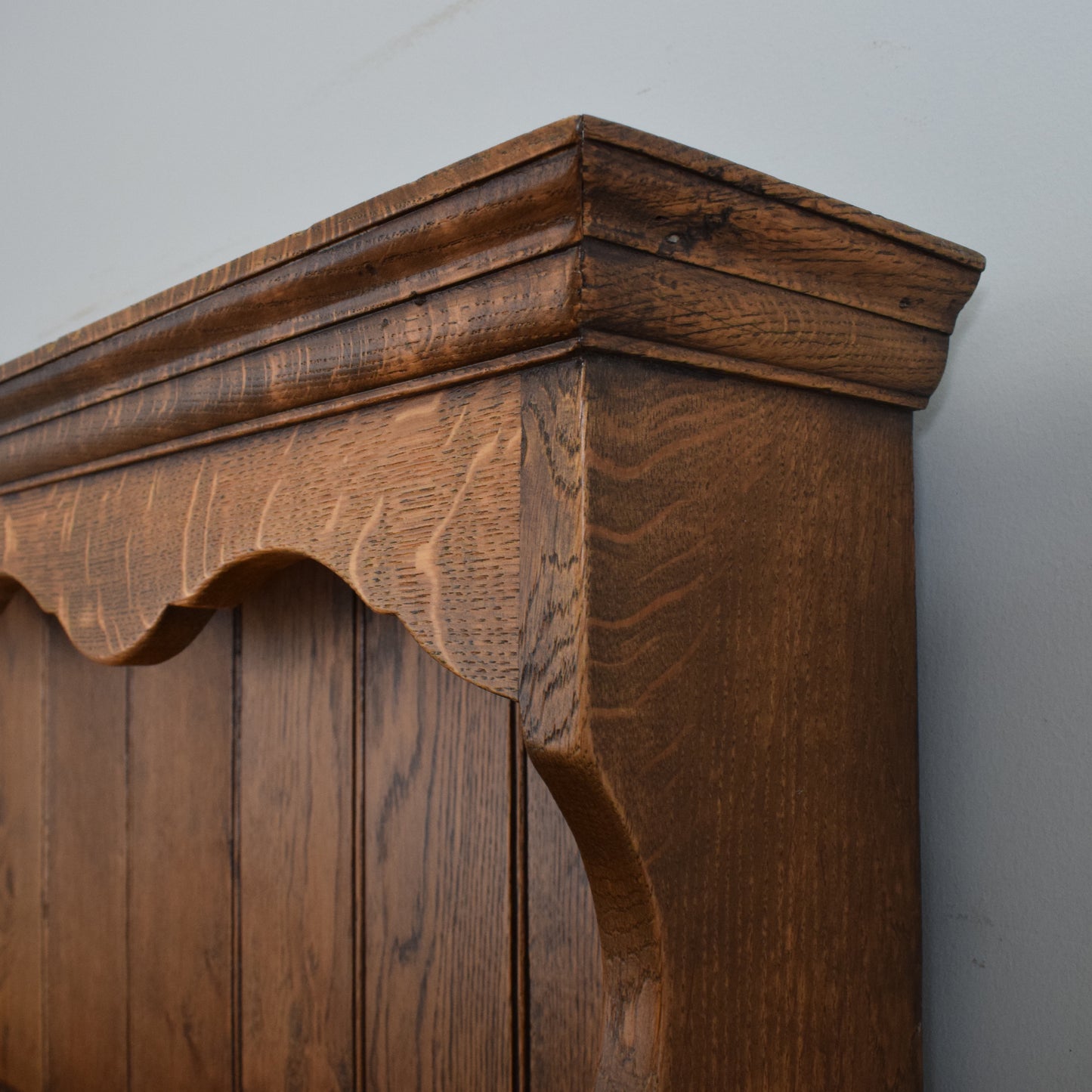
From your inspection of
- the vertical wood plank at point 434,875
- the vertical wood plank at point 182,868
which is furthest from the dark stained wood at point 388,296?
the vertical wood plank at point 182,868

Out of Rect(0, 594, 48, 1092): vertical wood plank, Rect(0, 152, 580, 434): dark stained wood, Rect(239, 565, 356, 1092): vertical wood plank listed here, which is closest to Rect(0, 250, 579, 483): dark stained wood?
Rect(0, 152, 580, 434): dark stained wood

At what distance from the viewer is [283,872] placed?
800 mm

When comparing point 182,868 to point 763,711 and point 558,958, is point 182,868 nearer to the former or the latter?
point 558,958

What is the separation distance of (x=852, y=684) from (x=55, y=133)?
139 cm

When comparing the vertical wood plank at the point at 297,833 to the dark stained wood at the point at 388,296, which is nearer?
the dark stained wood at the point at 388,296

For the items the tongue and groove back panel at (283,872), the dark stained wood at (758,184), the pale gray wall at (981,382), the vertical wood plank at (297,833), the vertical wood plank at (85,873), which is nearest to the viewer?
the dark stained wood at (758,184)

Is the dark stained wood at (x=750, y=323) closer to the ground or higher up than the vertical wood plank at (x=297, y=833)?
higher up

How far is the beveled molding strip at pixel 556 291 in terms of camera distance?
0.38 metres

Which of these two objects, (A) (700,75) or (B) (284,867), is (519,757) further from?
(A) (700,75)

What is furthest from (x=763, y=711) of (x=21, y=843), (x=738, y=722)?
(x=21, y=843)

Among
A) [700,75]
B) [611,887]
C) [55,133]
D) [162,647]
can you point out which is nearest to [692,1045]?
[611,887]

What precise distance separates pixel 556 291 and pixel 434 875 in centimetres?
44

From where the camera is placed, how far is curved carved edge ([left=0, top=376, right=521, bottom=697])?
1.38 ft

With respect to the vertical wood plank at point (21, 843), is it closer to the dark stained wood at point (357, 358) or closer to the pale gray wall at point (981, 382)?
the dark stained wood at point (357, 358)
